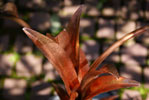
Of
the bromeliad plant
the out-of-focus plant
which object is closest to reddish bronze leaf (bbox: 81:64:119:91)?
the bromeliad plant

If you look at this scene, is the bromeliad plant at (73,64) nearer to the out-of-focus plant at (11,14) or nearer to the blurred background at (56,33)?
the out-of-focus plant at (11,14)

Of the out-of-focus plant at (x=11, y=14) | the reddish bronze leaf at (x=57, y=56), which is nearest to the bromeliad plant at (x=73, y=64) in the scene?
the reddish bronze leaf at (x=57, y=56)

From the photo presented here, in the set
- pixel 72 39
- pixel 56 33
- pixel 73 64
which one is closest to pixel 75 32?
pixel 72 39

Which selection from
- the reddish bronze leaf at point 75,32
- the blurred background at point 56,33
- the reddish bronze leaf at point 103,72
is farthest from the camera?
the blurred background at point 56,33

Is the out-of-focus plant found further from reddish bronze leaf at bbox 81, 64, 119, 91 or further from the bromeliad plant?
reddish bronze leaf at bbox 81, 64, 119, 91

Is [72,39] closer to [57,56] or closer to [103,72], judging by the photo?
[57,56]

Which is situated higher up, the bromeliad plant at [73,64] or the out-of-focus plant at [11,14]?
the out-of-focus plant at [11,14]
